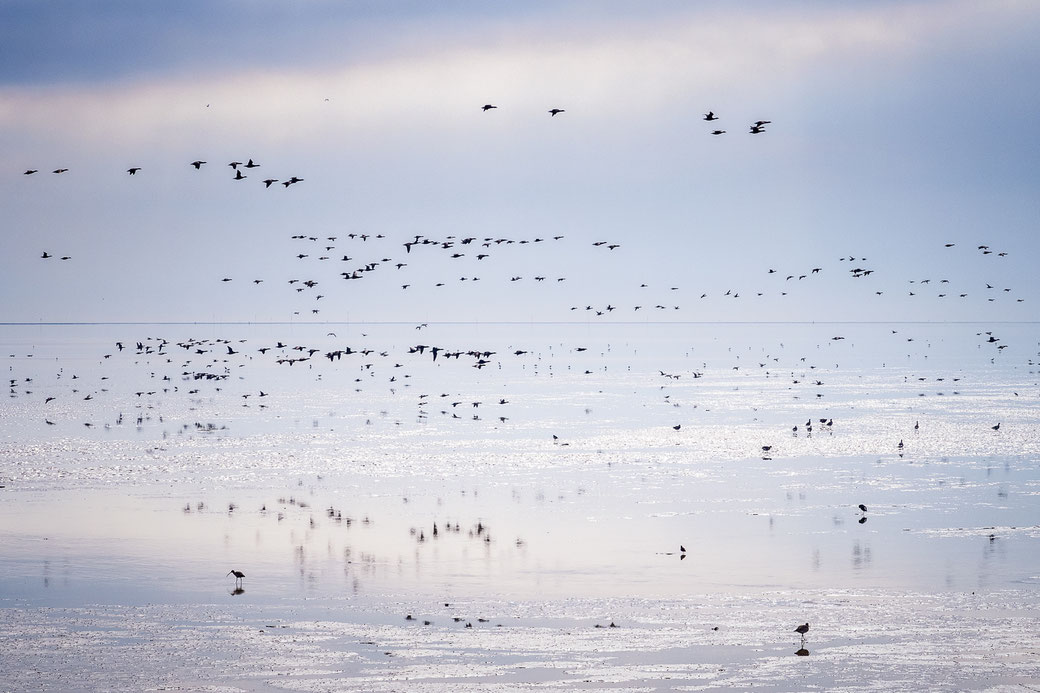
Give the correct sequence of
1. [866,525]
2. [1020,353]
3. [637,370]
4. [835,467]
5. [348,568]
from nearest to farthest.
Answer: [348,568] → [866,525] → [835,467] → [637,370] → [1020,353]

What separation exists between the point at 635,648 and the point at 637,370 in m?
124

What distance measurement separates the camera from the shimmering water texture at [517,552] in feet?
80.6

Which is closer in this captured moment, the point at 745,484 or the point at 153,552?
the point at 153,552

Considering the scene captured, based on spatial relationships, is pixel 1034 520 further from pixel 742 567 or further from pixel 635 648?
pixel 635 648

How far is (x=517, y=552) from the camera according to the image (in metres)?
35.6

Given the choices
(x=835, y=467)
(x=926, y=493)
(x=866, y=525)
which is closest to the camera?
(x=866, y=525)

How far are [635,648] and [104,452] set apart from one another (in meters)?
39.0

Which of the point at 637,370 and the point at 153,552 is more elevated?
the point at 637,370

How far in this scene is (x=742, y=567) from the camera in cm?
3375

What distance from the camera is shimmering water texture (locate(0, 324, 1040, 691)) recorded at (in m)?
24.6

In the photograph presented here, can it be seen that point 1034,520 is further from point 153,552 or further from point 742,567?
point 153,552

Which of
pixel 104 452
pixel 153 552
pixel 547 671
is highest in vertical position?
pixel 104 452

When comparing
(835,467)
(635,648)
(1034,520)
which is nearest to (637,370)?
(835,467)

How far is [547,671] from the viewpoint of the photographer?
24047 mm
